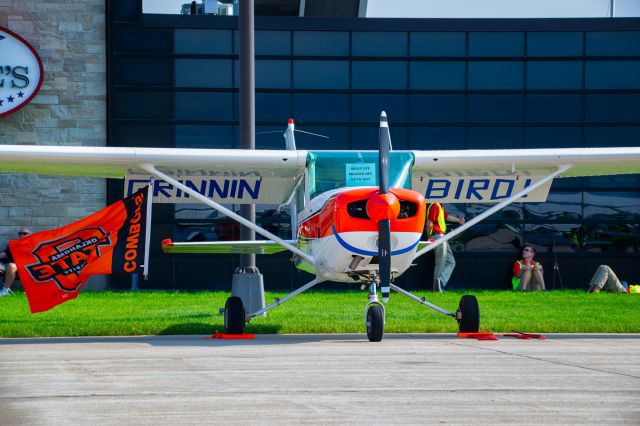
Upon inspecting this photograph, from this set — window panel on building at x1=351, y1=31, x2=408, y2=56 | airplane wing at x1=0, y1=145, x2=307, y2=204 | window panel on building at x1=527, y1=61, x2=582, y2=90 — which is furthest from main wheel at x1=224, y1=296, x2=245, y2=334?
window panel on building at x1=527, y1=61, x2=582, y2=90

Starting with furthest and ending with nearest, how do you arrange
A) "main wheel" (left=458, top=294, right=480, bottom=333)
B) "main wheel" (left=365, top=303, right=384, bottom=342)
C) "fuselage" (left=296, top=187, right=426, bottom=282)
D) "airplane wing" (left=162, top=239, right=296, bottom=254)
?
"airplane wing" (left=162, top=239, right=296, bottom=254) → "main wheel" (left=458, top=294, right=480, bottom=333) → "main wheel" (left=365, top=303, right=384, bottom=342) → "fuselage" (left=296, top=187, right=426, bottom=282)

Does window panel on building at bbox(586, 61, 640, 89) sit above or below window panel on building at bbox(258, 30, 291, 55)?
below

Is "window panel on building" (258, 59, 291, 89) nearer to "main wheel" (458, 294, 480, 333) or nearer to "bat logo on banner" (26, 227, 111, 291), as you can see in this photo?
"bat logo on banner" (26, 227, 111, 291)

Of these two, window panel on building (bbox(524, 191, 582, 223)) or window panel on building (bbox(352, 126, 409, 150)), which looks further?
window panel on building (bbox(524, 191, 582, 223))

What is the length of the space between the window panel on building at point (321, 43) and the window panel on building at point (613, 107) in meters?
4.91

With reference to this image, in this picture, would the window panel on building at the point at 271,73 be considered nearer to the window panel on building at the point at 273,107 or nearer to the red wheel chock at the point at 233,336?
the window panel on building at the point at 273,107

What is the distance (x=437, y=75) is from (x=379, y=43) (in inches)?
50.7

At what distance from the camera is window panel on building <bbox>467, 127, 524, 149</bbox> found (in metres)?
20.7

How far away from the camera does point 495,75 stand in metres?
20.9

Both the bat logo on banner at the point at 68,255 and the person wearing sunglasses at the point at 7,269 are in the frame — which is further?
the person wearing sunglasses at the point at 7,269

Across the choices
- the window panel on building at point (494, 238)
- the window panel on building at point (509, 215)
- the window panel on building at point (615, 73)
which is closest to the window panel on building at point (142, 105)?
the window panel on building at point (509, 215)

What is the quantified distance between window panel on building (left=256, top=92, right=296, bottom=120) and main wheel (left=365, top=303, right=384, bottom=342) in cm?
1017

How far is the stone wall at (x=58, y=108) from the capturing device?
20328mm

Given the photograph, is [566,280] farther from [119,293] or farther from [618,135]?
[119,293]
